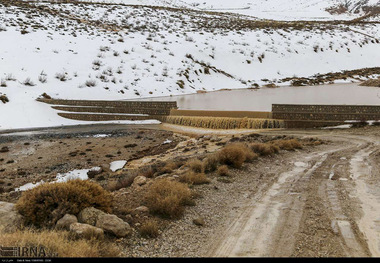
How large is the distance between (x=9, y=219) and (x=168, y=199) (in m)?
→ 3.14

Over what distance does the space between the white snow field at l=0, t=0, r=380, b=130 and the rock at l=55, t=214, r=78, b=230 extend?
1873 cm

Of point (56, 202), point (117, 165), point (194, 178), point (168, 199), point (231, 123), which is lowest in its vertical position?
point (117, 165)

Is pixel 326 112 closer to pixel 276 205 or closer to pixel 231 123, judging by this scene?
pixel 231 123

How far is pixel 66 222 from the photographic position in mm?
5113

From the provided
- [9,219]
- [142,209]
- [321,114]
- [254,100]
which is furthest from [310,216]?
[254,100]

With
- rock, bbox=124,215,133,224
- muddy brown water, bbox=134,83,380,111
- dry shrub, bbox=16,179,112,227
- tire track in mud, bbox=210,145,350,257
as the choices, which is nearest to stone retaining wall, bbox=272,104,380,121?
muddy brown water, bbox=134,83,380,111

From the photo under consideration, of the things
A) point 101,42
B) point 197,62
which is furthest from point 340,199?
point 101,42

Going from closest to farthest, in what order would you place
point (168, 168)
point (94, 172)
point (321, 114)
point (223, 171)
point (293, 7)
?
1. point (223, 171)
2. point (168, 168)
3. point (94, 172)
4. point (321, 114)
5. point (293, 7)

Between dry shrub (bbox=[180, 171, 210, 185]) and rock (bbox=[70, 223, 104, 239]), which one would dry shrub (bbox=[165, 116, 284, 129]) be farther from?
rock (bbox=[70, 223, 104, 239])

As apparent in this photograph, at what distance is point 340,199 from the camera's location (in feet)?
23.3

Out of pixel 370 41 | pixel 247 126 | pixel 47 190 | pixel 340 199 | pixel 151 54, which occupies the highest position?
pixel 370 41

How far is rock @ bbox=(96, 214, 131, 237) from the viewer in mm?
5207

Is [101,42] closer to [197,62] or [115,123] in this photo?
[197,62]
